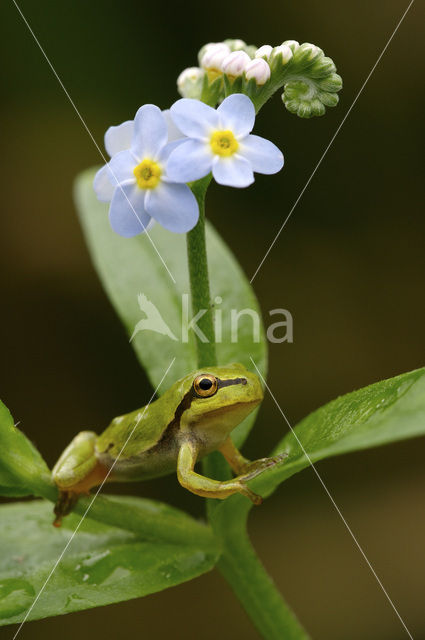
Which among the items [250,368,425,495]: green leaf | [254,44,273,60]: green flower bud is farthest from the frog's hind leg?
[254,44,273,60]: green flower bud

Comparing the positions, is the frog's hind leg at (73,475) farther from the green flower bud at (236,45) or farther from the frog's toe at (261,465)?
the green flower bud at (236,45)

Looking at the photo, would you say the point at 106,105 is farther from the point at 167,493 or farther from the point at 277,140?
the point at 167,493

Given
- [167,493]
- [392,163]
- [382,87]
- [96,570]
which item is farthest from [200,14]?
[96,570]

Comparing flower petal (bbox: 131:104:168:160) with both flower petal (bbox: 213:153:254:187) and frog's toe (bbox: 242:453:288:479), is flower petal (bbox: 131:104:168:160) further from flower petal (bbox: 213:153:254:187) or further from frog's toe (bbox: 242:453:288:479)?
frog's toe (bbox: 242:453:288:479)

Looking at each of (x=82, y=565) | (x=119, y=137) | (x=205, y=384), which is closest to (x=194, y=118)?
(x=119, y=137)

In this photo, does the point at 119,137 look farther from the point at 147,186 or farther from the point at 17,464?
the point at 17,464
